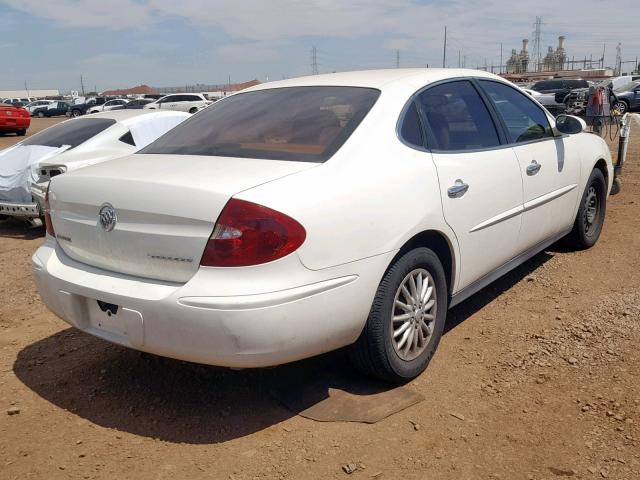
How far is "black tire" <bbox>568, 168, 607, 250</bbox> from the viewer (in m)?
5.21

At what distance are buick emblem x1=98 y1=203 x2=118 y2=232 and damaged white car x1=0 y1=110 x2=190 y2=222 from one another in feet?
13.3

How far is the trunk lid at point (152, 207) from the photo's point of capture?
2.56m

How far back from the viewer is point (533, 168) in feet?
13.6

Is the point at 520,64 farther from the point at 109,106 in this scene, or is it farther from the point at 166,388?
the point at 166,388

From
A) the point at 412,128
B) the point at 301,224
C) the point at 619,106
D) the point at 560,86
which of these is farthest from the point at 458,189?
the point at 560,86

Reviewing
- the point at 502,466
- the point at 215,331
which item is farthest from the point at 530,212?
the point at 215,331

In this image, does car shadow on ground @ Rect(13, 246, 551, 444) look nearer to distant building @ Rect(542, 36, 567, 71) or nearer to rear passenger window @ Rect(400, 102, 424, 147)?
rear passenger window @ Rect(400, 102, 424, 147)

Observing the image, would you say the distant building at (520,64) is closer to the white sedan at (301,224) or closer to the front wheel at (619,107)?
the front wheel at (619,107)

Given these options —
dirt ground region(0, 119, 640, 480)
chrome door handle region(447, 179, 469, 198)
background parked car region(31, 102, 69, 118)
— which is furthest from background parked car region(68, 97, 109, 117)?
chrome door handle region(447, 179, 469, 198)

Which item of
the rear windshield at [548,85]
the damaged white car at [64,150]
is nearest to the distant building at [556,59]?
the rear windshield at [548,85]

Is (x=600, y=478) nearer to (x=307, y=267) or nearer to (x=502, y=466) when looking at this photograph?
(x=502, y=466)

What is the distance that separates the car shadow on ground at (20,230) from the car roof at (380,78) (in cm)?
438

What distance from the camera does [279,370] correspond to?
344 centimetres

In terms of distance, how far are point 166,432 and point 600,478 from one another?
1.90 m
